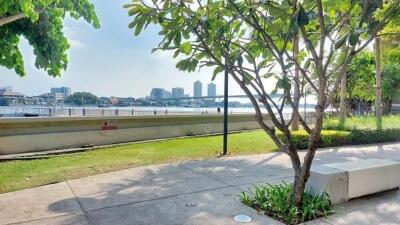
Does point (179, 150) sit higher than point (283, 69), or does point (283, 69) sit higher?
point (283, 69)

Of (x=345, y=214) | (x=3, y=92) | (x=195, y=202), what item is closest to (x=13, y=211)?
(x=195, y=202)

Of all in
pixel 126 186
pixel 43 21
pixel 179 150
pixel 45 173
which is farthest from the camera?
pixel 179 150

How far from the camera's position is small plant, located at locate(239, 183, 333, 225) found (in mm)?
4242

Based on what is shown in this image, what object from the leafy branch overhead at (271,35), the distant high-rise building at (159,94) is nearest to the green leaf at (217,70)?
the leafy branch overhead at (271,35)

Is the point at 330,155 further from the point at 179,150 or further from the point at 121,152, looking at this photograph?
the point at 121,152

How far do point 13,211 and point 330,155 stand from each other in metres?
7.38

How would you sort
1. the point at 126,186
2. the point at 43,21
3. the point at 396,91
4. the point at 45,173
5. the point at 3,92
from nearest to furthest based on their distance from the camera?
the point at 126,186 < the point at 45,173 < the point at 43,21 < the point at 3,92 < the point at 396,91

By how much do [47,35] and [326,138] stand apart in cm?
841

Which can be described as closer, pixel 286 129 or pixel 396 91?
pixel 286 129

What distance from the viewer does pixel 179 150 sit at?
10.2m

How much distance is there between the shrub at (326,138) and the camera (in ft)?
33.7

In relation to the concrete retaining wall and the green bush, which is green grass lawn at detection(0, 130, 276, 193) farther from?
the green bush

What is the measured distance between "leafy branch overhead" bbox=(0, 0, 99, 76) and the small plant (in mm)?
6371

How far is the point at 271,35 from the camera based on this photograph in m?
4.21
